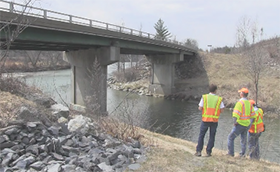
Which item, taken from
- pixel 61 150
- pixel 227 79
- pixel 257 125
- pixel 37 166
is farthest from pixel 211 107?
pixel 227 79

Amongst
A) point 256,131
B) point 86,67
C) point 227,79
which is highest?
point 86,67

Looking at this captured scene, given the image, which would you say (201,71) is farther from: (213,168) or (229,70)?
(213,168)

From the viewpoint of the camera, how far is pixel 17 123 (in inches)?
229

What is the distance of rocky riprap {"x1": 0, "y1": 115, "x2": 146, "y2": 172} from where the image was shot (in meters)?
4.84

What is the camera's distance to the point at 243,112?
715cm

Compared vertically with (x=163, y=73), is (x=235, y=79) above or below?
below

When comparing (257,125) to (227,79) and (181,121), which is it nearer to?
(181,121)

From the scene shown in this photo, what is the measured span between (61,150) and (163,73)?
105 ft

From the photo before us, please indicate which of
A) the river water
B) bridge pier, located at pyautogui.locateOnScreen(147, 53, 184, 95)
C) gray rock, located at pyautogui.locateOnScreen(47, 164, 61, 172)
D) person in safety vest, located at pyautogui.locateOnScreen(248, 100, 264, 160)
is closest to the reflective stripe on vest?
person in safety vest, located at pyautogui.locateOnScreen(248, 100, 264, 160)

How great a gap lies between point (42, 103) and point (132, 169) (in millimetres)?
4682

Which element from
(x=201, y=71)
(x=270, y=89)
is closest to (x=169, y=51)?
(x=201, y=71)

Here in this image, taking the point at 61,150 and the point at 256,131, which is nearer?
the point at 61,150

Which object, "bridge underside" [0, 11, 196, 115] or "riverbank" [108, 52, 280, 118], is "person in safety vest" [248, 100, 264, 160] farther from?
"riverbank" [108, 52, 280, 118]

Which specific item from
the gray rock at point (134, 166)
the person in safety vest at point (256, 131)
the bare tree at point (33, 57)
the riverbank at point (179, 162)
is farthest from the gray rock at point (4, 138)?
the bare tree at point (33, 57)
